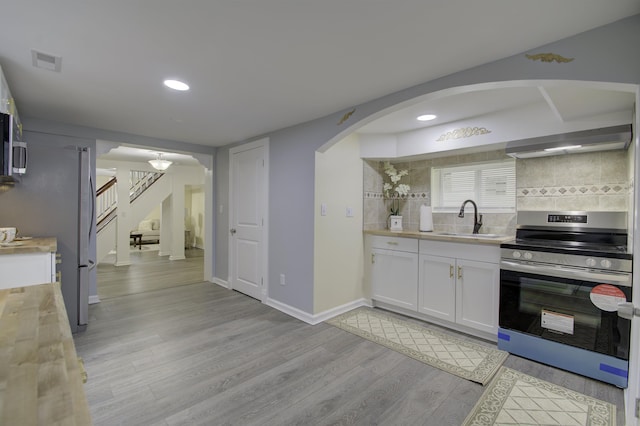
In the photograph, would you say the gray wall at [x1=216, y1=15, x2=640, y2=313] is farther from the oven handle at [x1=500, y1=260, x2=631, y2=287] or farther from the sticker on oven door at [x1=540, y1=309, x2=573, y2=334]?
the sticker on oven door at [x1=540, y1=309, x2=573, y2=334]

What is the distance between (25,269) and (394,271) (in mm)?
3247

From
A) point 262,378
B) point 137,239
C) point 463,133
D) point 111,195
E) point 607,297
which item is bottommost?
point 262,378

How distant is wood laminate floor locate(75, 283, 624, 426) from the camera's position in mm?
1812

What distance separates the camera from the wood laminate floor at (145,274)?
14.9 feet

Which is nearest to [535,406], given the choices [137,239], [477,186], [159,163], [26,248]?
[477,186]

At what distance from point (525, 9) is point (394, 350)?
2.47 meters

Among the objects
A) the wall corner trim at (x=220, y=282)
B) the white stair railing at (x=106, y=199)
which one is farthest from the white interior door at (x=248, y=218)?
the white stair railing at (x=106, y=199)

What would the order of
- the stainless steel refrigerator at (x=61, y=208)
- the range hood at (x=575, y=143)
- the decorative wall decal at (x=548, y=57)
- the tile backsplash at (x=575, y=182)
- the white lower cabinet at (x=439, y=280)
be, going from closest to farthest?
the decorative wall decal at (x=548, y=57) → the range hood at (x=575, y=143) → the tile backsplash at (x=575, y=182) → the stainless steel refrigerator at (x=61, y=208) → the white lower cabinet at (x=439, y=280)

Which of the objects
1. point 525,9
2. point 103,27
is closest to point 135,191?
point 103,27

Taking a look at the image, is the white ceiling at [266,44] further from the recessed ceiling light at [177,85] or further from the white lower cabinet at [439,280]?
the white lower cabinet at [439,280]

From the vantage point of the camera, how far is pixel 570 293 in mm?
2242

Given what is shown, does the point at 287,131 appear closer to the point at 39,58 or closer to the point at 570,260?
the point at 39,58

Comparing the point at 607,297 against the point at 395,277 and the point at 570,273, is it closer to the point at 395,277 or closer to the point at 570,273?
the point at 570,273

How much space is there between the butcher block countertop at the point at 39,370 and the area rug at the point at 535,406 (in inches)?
76.3
